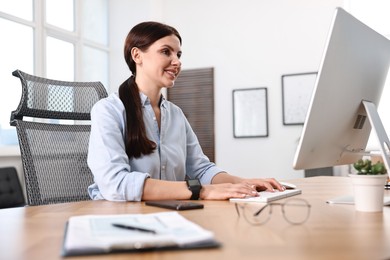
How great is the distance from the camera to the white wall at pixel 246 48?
4949 millimetres

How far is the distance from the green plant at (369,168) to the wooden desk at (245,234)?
10 cm

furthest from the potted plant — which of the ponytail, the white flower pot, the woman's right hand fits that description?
the ponytail

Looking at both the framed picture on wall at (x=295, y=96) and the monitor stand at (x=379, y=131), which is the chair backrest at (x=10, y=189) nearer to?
the framed picture on wall at (x=295, y=96)

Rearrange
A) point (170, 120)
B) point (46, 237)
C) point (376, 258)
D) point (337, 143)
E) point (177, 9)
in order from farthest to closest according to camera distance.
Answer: point (177, 9) → point (170, 120) → point (337, 143) → point (46, 237) → point (376, 258)

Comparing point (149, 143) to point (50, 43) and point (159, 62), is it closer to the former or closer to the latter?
point (159, 62)

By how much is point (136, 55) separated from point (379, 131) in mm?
1001

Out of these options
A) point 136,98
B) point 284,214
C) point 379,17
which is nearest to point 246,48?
point 379,17

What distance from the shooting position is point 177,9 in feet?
18.3

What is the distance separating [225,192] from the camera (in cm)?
134

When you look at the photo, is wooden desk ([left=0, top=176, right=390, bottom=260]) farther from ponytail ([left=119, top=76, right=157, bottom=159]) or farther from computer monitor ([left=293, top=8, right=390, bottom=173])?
ponytail ([left=119, top=76, right=157, bottom=159])

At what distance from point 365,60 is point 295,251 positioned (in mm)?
729

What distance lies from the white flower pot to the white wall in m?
3.86

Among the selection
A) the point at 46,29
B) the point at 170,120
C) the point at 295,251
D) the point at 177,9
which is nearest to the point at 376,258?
the point at 295,251

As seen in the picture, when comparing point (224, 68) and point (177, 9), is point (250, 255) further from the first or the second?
point (177, 9)
